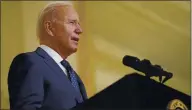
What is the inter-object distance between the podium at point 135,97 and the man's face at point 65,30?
33 cm

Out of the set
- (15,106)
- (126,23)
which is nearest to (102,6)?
(126,23)

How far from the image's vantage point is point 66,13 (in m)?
1.42

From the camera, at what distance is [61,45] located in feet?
4.59

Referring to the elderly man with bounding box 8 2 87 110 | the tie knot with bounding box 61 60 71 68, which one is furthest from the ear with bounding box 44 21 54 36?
the tie knot with bounding box 61 60 71 68

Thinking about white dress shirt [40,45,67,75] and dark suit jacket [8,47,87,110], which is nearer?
dark suit jacket [8,47,87,110]

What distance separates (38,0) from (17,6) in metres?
0.08

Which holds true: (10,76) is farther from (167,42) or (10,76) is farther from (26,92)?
(167,42)

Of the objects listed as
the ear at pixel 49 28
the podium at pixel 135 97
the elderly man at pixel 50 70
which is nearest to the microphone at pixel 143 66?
the podium at pixel 135 97

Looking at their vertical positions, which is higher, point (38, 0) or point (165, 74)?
point (38, 0)

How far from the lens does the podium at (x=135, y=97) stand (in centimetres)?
107

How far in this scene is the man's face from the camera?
1.40 metres

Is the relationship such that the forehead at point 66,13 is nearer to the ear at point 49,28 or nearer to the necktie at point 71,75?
the ear at point 49,28

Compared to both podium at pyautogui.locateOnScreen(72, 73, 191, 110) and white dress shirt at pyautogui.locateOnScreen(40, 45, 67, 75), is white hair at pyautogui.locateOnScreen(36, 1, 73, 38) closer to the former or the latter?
white dress shirt at pyautogui.locateOnScreen(40, 45, 67, 75)

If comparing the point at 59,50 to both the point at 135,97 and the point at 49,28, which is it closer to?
the point at 49,28
